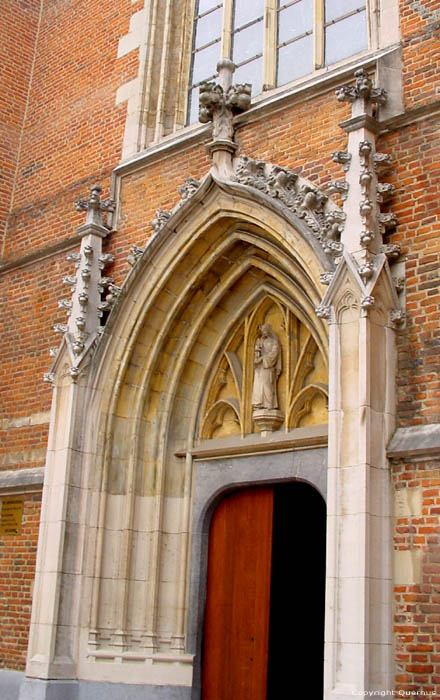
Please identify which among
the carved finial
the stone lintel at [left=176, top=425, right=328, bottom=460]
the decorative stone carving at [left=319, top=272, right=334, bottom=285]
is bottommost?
the stone lintel at [left=176, top=425, right=328, bottom=460]

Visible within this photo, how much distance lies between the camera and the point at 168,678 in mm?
8328

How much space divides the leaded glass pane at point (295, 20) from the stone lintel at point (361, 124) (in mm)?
2290

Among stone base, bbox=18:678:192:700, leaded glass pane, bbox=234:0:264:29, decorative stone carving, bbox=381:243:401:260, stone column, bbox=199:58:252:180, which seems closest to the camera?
decorative stone carving, bbox=381:243:401:260

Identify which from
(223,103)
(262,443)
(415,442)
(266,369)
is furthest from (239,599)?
(223,103)

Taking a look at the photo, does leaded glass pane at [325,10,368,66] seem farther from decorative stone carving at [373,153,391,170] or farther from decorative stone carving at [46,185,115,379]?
decorative stone carving at [46,185,115,379]

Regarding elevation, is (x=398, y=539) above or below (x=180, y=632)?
above

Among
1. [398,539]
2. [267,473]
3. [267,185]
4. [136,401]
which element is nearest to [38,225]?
[136,401]

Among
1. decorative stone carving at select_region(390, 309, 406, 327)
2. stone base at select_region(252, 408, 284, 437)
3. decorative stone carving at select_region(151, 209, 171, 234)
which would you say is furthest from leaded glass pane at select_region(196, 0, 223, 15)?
decorative stone carving at select_region(390, 309, 406, 327)

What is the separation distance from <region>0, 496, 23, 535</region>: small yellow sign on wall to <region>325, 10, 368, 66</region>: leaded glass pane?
565cm

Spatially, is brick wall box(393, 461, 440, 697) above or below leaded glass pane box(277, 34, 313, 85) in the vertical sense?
below

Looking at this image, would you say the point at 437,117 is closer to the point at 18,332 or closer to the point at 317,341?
the point at 317,341

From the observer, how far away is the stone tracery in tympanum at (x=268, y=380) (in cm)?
827

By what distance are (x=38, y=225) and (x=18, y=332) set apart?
1409 millimetres

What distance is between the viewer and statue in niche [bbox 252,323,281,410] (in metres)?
8.41
